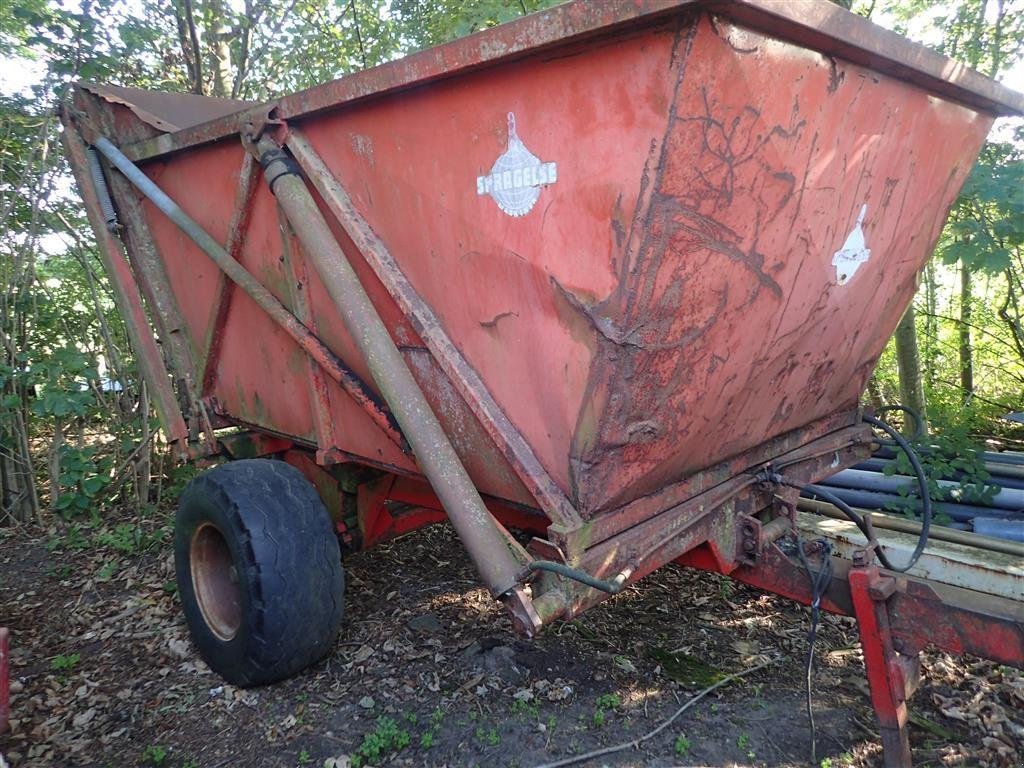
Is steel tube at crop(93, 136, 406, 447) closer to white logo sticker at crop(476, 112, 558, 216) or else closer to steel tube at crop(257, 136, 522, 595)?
steel tube at crop(257, 136, 522, 595)

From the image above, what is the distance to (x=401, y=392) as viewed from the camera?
98.3 inches

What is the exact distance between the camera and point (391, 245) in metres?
2.69

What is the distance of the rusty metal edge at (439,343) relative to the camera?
2.30 metres

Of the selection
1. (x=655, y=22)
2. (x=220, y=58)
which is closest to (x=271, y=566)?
(x=655, y=22)

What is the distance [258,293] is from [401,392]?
1167 millimetres

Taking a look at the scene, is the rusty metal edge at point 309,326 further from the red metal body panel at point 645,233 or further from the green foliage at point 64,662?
the green foliage at point 64,662

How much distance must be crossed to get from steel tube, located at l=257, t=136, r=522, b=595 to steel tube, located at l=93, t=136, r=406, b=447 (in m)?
0.35

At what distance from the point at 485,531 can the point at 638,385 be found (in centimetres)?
70

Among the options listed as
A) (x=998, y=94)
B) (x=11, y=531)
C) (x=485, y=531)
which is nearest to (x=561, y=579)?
(x=485, y=531)

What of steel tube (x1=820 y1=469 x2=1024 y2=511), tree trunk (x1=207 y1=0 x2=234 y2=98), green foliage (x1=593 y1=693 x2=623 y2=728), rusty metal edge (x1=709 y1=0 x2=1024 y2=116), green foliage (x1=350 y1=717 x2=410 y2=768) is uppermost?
tree trunk (x1=207 y1=0 x2=234 y2=98)

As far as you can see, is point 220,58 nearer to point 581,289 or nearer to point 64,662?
point 64,662

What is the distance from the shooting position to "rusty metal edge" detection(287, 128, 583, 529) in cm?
230

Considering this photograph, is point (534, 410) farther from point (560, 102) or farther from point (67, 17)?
point (67, 17)

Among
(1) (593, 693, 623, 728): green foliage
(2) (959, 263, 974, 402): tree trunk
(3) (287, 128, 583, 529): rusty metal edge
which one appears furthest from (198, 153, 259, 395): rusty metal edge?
(2) (959, 263, 974, 402): tree trunk
